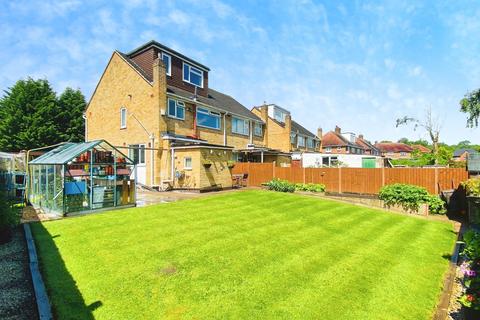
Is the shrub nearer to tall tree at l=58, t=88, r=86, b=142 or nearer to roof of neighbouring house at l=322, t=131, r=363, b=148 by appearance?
tall tree at l=58, t=88, r=86, b=142

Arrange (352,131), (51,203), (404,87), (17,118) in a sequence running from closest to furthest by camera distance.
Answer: (51,203) → (404,87) → (17,118) → (352,131)

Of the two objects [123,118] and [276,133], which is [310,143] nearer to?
[276,133]

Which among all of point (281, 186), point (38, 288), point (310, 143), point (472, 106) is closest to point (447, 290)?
point (38, 288)

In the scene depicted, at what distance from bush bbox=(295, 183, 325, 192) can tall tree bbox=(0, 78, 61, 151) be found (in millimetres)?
29739

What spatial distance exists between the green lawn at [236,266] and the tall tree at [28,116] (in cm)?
2773

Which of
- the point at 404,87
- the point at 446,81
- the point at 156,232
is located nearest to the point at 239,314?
the point at 156,232

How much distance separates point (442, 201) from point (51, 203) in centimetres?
1898

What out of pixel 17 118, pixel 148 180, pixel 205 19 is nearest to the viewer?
pixel 205 19

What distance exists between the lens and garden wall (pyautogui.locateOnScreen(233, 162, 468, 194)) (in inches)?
588

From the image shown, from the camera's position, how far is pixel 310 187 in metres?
18.9

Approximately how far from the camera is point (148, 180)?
62.8 ft

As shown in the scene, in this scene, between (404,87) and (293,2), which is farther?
(404,87)

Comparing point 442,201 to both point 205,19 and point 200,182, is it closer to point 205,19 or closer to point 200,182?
point 200,182

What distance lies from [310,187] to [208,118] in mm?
10600
